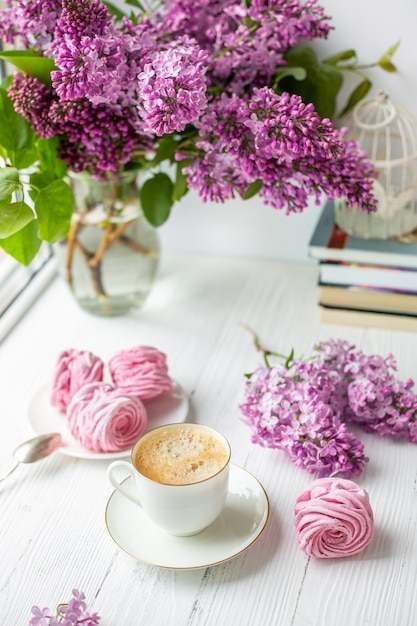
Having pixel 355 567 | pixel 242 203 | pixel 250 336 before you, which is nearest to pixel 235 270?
pixel 242 203

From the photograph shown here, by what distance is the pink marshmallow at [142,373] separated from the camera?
102 cm

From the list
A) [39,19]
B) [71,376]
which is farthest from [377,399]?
[39,19]

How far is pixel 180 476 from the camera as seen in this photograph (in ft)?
2.64

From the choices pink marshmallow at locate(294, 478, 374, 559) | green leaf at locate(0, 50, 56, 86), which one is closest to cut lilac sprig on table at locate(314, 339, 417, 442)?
pink marshmallow at locate(294, 478, 374, 559)

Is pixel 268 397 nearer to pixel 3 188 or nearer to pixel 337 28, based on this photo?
pixel 3 188

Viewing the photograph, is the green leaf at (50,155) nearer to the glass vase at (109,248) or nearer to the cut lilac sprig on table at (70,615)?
the glass vase at (109,248)

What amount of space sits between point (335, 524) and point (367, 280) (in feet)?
1.68

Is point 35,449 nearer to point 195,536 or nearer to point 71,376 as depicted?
point 71,376

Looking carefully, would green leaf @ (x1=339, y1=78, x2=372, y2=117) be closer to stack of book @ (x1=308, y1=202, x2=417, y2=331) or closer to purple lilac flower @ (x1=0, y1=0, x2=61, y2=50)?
Answer: stack of book @ (x1=308, y1=202, x2=417, y2=331)

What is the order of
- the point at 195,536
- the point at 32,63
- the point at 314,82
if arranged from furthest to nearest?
the point at 314,82
the point at 32,63
the point at 195,536

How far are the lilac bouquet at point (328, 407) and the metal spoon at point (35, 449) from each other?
0.24 metres

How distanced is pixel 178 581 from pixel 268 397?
26 centimetres

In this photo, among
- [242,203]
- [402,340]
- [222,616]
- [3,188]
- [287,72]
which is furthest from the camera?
[242,203]

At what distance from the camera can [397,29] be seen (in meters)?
1.22
